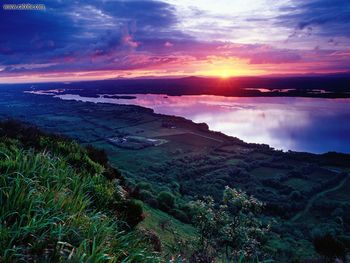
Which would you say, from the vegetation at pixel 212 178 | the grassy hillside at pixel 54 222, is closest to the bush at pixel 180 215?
the vegetation at pixel 212 178

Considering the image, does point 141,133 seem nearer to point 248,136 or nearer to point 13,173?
point 248,136

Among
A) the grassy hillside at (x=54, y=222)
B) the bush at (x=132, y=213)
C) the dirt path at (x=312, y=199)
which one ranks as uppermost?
the grassy hillside at (x=54, y=222)

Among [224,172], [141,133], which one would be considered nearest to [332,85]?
[141,133]

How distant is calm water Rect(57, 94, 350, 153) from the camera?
3615 inches

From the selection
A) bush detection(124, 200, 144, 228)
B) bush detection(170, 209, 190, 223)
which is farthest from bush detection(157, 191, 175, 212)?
bush detection(124, 200, 144, 228)

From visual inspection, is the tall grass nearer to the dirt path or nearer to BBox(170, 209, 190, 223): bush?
BBox(170, 209, 190, 223): bush

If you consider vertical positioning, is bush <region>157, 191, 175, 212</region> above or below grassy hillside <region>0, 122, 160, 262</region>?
below

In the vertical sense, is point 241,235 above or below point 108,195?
below

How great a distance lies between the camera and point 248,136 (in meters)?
103

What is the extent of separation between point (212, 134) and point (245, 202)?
9504 cm

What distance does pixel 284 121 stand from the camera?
11244 cm

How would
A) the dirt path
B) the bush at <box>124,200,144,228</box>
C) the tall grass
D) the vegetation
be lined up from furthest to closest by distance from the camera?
1. the dirt path
2. the vegetation
3. the bush at <box>124,200,144,228</box>
4. the tall grass

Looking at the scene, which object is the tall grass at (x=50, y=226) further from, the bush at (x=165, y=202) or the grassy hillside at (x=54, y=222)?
the bush at (x=165, y=202)

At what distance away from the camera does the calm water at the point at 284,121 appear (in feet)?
301
